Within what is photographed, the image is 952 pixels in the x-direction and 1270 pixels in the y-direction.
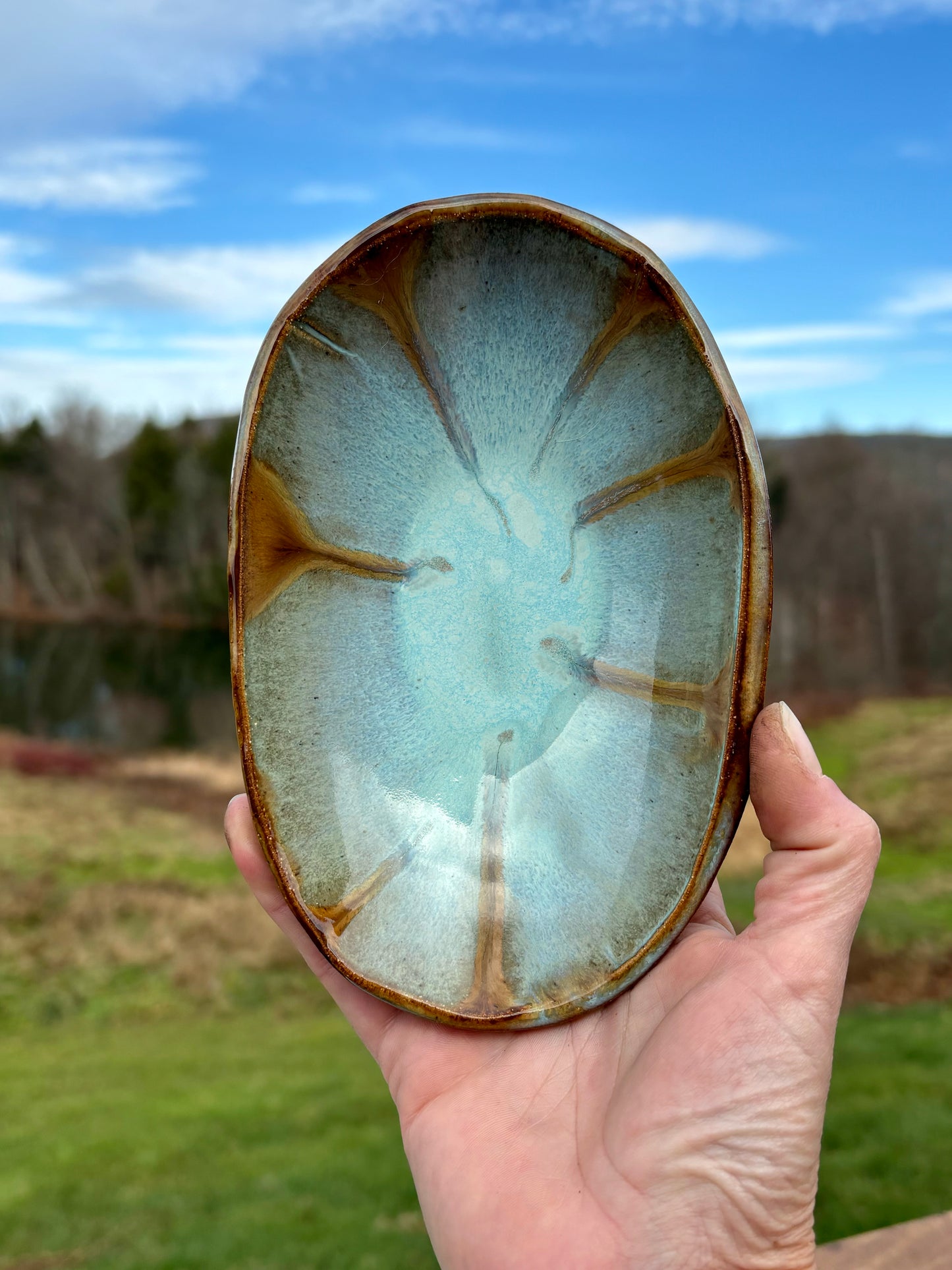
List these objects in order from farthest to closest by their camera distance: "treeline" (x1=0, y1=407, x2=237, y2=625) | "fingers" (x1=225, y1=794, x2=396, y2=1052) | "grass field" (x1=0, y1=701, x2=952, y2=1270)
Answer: "treeline" (x1=0, y1=407, x2=237, y2=625) → "grass field" (x1=0, y1=701, x2=952, y2=1270) → "fingers" (x1=225, y1=794, x2=396, y2=1052)

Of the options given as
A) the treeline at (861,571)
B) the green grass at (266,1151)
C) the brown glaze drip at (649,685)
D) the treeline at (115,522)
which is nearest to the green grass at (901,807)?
the green grass at (266,1151)

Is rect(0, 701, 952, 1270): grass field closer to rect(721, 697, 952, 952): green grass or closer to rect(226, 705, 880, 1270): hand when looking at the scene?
rect(721, 697, 952, 952): green grass

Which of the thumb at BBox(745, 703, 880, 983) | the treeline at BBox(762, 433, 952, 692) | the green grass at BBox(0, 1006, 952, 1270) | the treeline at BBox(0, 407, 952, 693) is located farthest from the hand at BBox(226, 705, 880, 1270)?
the treeline at BBox(762, 433, 952, 692)

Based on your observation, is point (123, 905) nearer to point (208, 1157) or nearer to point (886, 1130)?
point (208, 1157)

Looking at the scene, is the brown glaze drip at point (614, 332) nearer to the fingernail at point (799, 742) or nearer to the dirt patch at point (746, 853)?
the fingernail at point (799, 742)

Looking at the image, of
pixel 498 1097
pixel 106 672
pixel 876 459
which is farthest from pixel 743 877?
pixel 106 672
